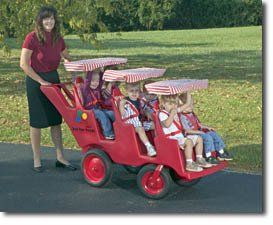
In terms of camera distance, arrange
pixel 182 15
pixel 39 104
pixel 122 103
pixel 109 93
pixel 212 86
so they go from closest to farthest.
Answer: pixel 122 103 → pixel 109 93 → pixel 39 104 → pixel 212 86 → pixel 182 15

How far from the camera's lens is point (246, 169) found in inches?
268

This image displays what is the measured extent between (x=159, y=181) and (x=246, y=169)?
148 centimetres

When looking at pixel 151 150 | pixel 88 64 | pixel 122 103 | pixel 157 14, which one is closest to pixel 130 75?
pixel 122 103

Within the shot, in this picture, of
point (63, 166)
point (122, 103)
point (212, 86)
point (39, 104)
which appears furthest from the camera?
point (212, 86)

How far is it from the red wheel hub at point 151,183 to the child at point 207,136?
485 millimetres

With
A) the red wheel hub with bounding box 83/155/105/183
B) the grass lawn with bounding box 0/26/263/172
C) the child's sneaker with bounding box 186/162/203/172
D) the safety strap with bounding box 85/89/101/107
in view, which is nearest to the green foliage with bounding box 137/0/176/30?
the grass lawn with bounding box 0/26/263/172

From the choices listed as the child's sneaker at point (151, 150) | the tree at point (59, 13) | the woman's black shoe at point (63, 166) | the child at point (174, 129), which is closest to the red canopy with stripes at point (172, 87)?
the child at point (174, 129)

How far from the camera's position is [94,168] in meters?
6.17

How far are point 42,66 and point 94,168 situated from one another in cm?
124

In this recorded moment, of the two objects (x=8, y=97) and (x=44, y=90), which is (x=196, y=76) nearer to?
(x=8, y=97)

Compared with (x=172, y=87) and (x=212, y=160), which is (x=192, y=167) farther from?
(x=172, y=87)

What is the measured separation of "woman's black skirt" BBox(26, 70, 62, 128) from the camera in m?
6.64

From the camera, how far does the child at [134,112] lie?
5.71m

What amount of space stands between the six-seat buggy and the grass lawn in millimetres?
1473
